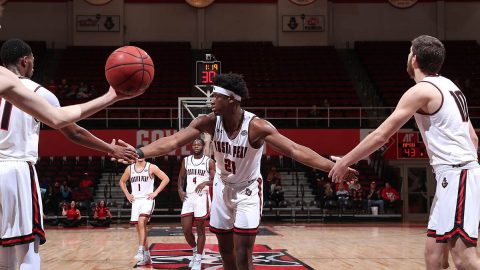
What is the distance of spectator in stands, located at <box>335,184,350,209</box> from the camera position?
1972cm

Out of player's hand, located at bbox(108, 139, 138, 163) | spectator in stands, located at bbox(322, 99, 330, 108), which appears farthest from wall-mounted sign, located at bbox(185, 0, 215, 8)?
player's hand, located at bbox(108, 139, 138, 163)

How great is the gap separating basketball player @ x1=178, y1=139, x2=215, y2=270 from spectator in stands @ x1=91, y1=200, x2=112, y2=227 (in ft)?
29.7

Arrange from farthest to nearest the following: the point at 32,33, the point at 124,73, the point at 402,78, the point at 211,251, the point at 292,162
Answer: the point at 32,33
the point at 402,78
the point at 292,162
the point at 211,251
the point at 124,73

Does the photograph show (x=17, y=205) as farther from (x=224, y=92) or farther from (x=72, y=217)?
(x=72, y=217)

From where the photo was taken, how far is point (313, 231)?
1606cm

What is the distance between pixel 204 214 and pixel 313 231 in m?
7.42

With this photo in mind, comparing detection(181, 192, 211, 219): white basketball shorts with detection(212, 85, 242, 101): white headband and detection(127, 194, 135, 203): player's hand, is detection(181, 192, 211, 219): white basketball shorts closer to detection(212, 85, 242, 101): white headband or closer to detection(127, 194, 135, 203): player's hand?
detection(127, 194, 135, 203): player's hand

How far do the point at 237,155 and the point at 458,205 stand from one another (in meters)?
1.87

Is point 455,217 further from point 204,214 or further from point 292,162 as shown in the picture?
point 292,162

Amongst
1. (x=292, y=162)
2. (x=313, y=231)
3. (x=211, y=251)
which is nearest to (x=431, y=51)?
(x=211, y=251)

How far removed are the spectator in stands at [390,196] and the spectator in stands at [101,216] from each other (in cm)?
881

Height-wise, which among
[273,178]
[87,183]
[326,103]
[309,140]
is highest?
[326,103]

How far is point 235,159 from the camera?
17.5 feet

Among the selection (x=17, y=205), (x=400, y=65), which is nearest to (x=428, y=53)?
(x=17, y=205)
